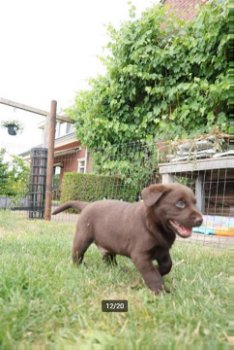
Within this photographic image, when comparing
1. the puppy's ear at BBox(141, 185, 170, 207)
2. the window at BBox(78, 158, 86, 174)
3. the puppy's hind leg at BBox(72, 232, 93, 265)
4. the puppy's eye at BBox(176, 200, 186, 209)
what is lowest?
the puppy's hind leg at BBox(72, 232, 93, 265)

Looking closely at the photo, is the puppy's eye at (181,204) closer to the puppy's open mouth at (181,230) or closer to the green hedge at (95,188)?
the puppy's open mouth at (181,230)

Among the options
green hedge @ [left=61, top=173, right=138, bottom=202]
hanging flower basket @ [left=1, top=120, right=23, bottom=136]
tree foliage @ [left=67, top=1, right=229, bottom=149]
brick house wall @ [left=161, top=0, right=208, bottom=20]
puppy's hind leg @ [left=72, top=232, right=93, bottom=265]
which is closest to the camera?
puppy's hind leg @ [left=72, top=232, right=93, bottom=265]

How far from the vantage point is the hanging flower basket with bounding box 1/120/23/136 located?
623 cm

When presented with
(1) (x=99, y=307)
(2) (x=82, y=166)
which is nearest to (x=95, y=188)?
(2) (x=82, y=166)

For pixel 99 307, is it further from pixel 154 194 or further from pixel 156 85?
pixel 156 85

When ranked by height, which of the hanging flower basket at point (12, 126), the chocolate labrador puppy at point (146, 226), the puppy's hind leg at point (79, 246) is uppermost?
the hanging flower basket at point (12, 126)

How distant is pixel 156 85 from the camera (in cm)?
316

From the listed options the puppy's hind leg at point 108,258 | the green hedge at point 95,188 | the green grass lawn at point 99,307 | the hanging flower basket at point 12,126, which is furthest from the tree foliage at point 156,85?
the hanging flower basket at point 12,126

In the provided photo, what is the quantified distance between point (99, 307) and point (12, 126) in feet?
18.6

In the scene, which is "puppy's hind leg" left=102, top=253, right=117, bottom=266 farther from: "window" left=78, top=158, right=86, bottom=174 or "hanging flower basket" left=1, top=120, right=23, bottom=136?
"hanging flower basket" left=1, top=120, right=23, bottom=136

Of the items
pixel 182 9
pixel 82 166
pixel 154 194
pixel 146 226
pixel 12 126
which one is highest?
pixel 182 9

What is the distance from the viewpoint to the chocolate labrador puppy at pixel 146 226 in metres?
1.18

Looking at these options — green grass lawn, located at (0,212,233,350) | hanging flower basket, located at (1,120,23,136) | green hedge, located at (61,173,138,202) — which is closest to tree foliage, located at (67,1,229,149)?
green hedge, located at (61,173,138,202)

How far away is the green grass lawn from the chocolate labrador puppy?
0.08 meters
